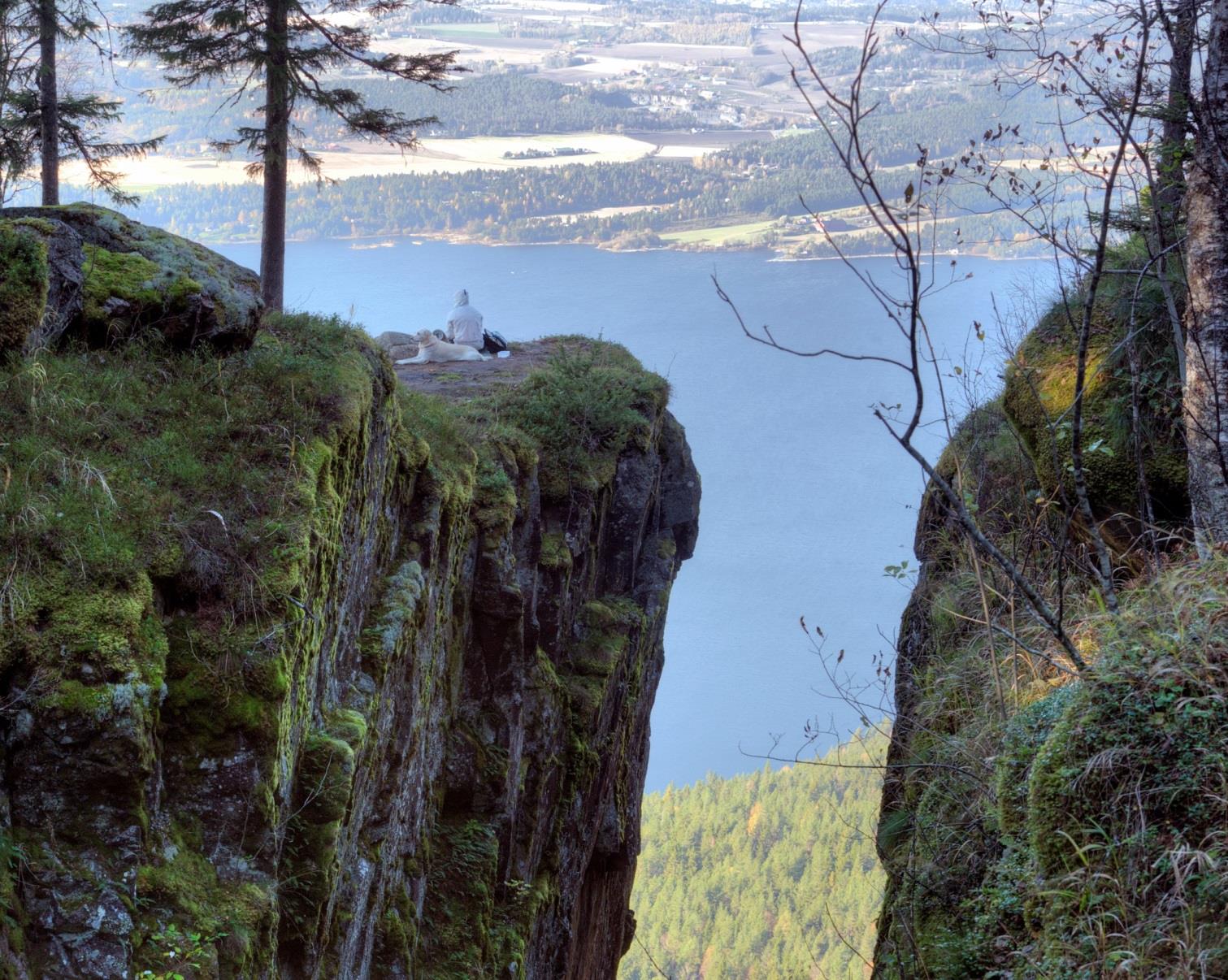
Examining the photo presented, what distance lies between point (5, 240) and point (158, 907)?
3925 millimetres

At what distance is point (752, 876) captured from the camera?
38.7 m

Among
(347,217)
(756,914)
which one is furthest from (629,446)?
(347,217)

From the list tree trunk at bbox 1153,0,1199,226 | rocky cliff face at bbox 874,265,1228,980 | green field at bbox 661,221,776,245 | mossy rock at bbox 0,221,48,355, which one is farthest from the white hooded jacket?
green field at bbox 661,221,776,245

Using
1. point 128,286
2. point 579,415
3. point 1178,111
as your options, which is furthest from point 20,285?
point 579,415

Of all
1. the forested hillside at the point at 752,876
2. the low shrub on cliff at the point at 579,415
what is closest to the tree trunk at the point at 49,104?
the low shrub on cliff at the point at 579,415

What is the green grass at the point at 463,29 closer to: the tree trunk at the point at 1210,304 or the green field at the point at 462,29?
the green field at the point at 462,29

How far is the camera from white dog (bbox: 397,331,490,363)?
17.2m

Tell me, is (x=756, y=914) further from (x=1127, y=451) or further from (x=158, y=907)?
(x=158, y=907)

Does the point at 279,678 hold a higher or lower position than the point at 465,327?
lower

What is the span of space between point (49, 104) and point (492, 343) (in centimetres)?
719

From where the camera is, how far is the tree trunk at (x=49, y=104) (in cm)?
1517

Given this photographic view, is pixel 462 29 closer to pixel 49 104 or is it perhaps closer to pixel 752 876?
pixel 752 876

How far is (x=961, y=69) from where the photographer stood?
5866cm

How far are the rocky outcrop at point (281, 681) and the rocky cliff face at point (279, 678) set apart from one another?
0.02 meters
